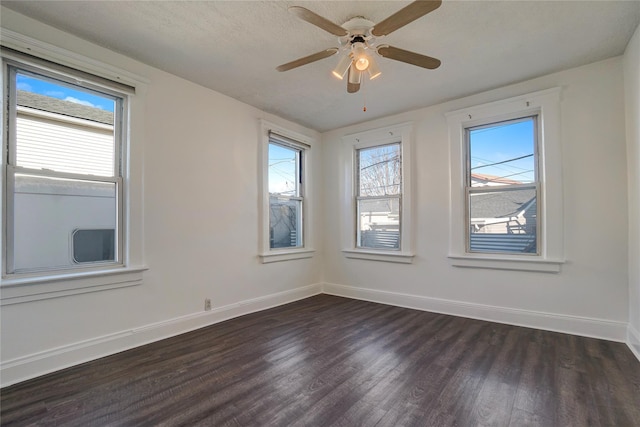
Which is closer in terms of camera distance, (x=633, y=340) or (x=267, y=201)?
(x=633, y=340)

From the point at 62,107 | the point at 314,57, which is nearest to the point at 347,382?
the point at 314,57

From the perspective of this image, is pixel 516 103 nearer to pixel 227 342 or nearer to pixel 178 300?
pixel 227 342

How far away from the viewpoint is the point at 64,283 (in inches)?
94.3

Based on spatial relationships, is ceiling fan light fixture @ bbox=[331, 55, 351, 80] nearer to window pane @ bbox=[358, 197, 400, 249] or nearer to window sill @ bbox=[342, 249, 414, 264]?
window pane @ bbox=[358, 197, 400, 249]

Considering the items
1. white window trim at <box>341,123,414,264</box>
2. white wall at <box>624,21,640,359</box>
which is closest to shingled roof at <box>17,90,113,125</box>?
white window trim at <box>341,123,414,264</box>

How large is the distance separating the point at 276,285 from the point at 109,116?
8.95 ft

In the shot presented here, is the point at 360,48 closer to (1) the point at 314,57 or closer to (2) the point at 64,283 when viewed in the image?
(1) the point at 314,57

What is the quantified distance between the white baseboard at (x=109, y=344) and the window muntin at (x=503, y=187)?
296 cm

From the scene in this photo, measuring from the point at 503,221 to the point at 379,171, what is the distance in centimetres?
176

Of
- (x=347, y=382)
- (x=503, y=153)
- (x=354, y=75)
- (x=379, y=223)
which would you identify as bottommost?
(x=347, y=382)

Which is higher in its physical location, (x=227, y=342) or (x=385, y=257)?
(x=385, y=257)

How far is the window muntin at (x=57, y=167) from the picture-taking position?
2256 mm

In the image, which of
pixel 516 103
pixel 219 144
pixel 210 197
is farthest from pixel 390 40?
pixel 210 197

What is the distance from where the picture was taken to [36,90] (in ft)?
7.84
